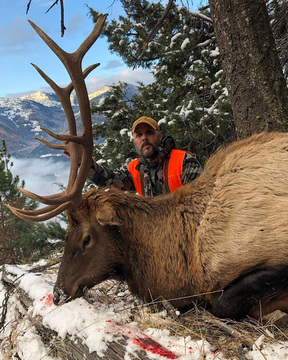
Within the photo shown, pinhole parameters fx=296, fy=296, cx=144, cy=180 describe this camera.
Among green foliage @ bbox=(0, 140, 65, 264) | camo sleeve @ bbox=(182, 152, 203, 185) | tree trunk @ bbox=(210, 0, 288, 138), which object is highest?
tree trunk @ bbox=(210, 0, 288, 138)

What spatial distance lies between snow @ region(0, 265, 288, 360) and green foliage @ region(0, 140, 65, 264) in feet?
28.1

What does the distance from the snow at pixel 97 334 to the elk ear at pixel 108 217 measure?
2.47ft

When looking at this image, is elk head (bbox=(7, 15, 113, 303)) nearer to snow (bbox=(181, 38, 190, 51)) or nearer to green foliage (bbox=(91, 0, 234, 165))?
green foliage (bbox=(91, 0, 234, 165))

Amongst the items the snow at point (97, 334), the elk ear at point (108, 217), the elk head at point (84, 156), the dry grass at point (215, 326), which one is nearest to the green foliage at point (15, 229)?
the snow at point (97, 334)

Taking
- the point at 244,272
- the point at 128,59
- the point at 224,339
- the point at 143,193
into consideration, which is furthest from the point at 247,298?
the point at 128,59

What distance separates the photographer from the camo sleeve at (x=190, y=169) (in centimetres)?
393

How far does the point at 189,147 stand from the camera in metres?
6.67

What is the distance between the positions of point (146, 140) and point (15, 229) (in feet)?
40.4

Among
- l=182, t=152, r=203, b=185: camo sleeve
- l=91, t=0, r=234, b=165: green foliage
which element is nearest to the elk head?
l=182, t=152, r=203, b=185: camo sleeve

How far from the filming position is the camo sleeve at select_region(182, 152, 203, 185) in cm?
393

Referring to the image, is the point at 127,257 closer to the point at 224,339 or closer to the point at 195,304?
the point at 195,304

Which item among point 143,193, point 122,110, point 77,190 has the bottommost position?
point 143,193

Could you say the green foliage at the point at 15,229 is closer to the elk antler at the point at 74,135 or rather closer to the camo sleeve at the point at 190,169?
the camo sleeve at the point at 190,169

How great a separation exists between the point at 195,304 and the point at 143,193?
2.08m
